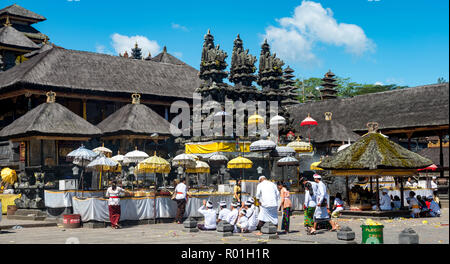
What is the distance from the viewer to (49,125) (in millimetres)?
28766

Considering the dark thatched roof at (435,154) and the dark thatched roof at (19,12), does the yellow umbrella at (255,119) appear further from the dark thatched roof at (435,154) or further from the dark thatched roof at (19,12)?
the dark thatched roof at (19,12)

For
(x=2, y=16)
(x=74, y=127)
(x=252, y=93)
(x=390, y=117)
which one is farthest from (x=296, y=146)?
(x=2, y=16)

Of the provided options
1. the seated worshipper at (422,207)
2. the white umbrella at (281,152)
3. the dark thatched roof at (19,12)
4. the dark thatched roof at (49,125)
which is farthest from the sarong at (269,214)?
the dark thatched roof at (19,12)

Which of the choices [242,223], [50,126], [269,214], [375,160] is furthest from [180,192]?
[50,126]

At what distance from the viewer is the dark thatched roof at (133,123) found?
33.8 m

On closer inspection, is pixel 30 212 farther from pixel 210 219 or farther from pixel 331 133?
pixel 331 133

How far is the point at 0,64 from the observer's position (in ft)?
134

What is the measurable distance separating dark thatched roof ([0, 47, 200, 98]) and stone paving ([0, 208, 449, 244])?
17.0 metres

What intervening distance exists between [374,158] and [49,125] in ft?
54.8

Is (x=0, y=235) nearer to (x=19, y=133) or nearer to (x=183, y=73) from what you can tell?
(x=19, y=133)

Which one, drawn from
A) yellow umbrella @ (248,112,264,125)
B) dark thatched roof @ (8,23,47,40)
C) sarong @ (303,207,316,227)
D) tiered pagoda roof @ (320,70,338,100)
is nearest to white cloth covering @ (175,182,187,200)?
sarong @ (303,207,316,227)

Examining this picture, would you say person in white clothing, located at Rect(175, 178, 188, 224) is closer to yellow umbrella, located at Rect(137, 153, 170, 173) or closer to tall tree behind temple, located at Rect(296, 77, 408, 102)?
yellow umbrella, located at Rect(137, 153, 170, 173)

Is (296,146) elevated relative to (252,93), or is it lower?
lower
